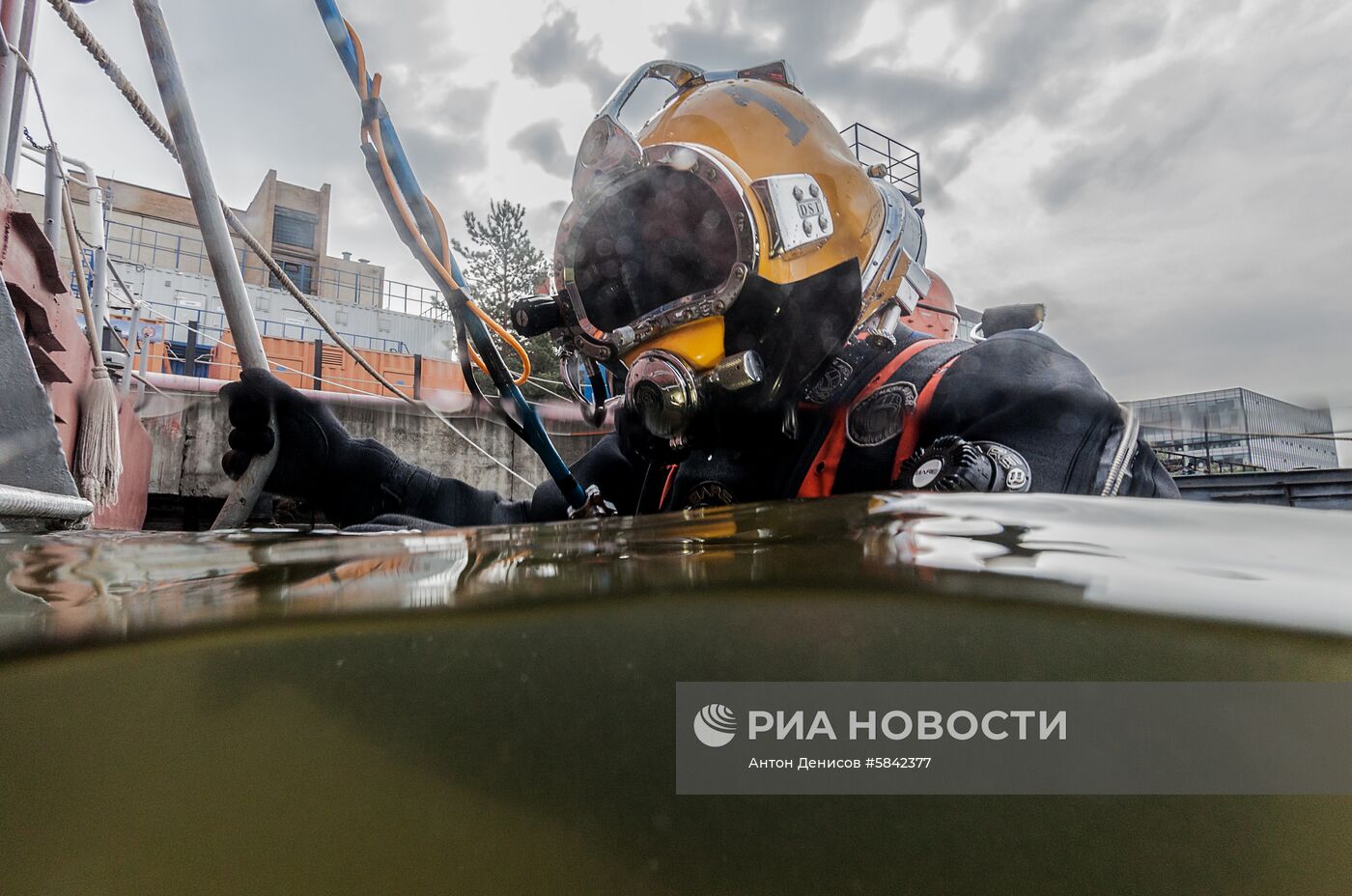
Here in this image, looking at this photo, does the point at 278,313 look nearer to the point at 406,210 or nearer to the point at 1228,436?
the point at 406,210

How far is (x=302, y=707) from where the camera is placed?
372mm

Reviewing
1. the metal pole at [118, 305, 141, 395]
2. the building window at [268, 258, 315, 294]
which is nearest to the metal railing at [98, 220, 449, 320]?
the building window at [268, 258, 315, 294]

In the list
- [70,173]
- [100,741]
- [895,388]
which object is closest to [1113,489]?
[895,388]

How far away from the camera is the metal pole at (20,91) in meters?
1.75

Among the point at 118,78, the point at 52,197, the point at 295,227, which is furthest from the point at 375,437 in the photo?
the point at 295,227

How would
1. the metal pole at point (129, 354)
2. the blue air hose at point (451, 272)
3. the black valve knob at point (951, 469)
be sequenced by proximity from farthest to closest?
the metal pole at point (129, 354)
the blue air hose at point (451, 272)
the black valve knob at point (951, 469)

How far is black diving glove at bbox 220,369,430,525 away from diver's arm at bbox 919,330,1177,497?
1.39 m

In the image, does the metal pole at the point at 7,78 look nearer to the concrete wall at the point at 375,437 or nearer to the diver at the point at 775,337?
the diver at the point at 775,337

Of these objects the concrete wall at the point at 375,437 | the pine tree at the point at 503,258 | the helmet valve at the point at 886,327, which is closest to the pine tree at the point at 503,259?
the pine tree at the point at 503,258

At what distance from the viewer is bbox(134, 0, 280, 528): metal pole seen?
1270mm

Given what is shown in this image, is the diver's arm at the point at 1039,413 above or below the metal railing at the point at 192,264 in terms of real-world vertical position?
below

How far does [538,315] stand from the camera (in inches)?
62.4

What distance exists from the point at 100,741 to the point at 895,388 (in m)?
1.16

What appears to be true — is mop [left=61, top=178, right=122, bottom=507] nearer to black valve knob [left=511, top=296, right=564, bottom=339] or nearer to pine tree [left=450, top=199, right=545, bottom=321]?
black valve knob [left=511, top=296, right=564, bottom=339]
